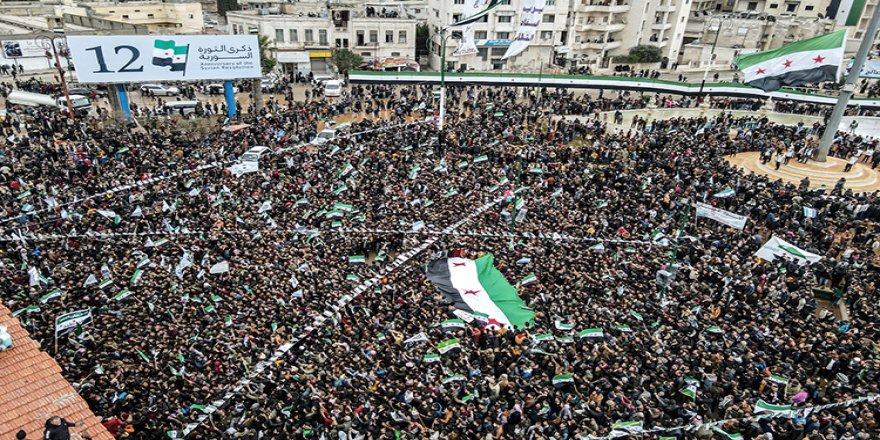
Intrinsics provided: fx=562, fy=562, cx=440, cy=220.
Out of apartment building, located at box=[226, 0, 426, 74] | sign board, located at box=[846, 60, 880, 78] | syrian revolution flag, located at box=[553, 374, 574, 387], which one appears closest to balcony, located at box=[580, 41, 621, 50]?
apartment building, located at box=[226, 0, 426, 74]

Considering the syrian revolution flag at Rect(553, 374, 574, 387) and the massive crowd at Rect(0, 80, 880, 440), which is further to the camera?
the syrian revolution flag at Rect(553, 374, 574, 387)

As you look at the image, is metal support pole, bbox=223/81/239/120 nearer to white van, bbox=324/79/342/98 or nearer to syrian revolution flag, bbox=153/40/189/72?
syrian revolution flag, bbox=153/40/189/72

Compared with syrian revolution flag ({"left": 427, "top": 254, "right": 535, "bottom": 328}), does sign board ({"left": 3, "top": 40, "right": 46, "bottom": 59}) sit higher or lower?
higher

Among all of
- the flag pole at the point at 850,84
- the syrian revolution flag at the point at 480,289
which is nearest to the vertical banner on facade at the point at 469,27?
the syrian revolution flag at the point at 480,289

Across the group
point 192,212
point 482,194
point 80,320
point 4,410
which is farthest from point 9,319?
point 482,194

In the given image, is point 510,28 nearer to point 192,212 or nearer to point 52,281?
point 192,212

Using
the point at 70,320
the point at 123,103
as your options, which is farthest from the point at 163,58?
→ the point at 70,320
